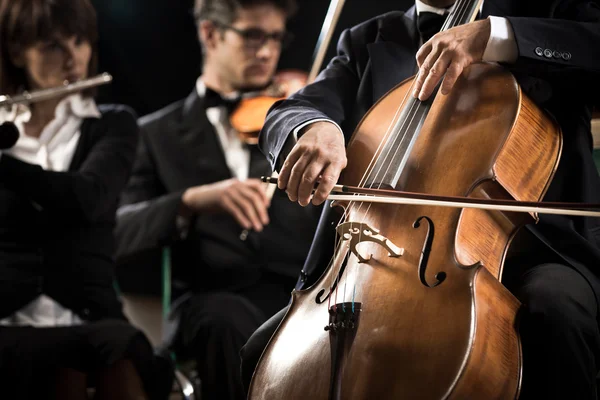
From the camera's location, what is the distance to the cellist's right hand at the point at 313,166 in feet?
3.26

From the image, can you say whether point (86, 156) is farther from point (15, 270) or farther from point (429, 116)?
point (429, 116)

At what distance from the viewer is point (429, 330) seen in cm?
86

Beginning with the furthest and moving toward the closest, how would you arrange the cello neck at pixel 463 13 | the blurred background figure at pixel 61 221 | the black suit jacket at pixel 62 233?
the black suit jacket at pixel 62 233 < the blurred background figure at pixel 61 221 < the cello neck at pixel 463 13

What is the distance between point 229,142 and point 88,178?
581 mm

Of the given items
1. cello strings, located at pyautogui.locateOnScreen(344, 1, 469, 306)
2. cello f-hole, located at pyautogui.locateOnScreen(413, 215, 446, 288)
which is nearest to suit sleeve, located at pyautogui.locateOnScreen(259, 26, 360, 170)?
cello strings, located at pyautogui.locateOnScreen(344, 1, 469, 306)

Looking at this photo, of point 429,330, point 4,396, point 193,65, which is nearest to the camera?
point 429,330

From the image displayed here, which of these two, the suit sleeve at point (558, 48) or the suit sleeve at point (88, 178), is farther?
the suit sleeve at point (88, 178)

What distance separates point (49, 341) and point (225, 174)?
0.75 meters

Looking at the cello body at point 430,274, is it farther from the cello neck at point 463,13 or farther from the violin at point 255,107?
the violin at point 255,107

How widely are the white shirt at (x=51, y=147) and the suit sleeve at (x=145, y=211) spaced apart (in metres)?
0.25

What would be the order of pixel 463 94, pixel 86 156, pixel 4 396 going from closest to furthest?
1. pixel 463 94
2. pixel 4 396
3. pixel 86 156

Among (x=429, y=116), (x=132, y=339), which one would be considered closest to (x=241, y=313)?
(x=132, y=339)

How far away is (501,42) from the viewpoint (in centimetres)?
103

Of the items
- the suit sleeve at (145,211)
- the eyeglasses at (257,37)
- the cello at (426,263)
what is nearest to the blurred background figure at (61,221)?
the suit sleeve at (145,211)
